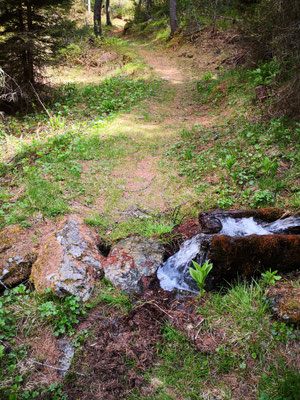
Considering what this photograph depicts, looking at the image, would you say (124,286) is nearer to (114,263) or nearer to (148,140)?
(114,263)

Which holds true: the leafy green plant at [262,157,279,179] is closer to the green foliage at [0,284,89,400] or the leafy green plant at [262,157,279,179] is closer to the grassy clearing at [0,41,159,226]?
the grassy clearing at [0,41,159,226]

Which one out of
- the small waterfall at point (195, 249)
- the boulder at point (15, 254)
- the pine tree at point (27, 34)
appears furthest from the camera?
the pine tree at point (27, 34)

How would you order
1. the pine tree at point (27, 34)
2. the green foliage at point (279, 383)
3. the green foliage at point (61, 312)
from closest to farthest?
the green foliage at point (279, 383) < the green foliage at point (61, 312) < the pine tree at point (27, 34)

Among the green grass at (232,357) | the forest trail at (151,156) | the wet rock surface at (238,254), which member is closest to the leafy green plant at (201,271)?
the wet rock surface at (238,254)

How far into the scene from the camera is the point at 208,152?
6.62m

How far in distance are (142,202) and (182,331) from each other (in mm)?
3091

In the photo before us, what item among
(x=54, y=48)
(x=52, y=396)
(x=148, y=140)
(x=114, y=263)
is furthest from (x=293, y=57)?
(x=54, y=48)

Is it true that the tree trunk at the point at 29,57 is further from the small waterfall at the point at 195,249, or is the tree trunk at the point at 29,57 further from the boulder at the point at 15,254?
the small waterfall at the point at 195,249

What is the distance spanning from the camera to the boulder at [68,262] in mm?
3592

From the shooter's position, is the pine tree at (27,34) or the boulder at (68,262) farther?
the pine tree at (27,34)

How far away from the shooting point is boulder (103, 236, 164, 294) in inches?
150

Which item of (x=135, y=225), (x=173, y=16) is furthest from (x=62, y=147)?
(x=173, y=16)

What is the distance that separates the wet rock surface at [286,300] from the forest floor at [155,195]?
7cm

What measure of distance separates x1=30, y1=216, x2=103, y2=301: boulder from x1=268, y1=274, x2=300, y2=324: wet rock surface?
238 centimetres
